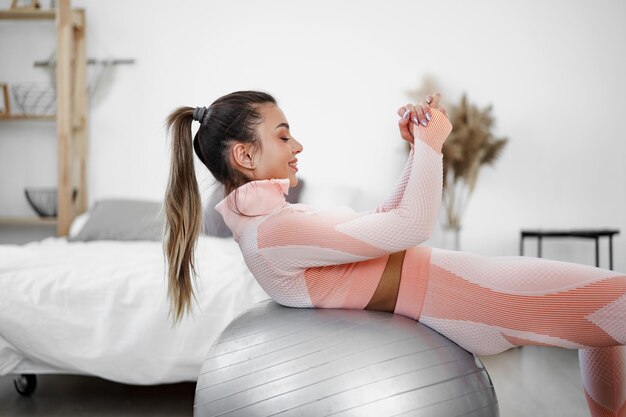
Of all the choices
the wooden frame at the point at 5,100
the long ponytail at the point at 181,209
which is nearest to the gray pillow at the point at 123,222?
the wooden frame at the point at 5,100

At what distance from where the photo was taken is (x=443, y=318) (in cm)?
119

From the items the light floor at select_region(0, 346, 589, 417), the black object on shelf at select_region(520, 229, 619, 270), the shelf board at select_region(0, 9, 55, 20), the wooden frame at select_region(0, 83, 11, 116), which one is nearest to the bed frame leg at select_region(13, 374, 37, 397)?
the light floor at select_region(0, 346, 589, 417)

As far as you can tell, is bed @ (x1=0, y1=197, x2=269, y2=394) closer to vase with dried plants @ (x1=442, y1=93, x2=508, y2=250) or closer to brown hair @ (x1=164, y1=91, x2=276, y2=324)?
brown hair @ (x1=164, y1=91, x2=276, y2=324)

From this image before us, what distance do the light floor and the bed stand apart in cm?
13

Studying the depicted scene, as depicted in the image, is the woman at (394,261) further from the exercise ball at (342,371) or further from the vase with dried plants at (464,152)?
the vase with dried plants at (464,152)

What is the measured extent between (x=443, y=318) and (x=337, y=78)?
2.79 m

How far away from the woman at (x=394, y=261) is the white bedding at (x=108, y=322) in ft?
2.39

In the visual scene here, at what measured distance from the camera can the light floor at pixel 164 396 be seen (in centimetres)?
211

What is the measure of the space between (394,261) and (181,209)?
46cm

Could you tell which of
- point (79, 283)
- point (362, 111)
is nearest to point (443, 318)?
point (79, 283)

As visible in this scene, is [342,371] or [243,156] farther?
[243,156]

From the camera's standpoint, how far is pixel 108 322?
2062 millimetres

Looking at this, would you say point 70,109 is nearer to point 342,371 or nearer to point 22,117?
point 22,117

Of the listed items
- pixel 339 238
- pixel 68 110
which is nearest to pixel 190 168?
pixel 339 238
